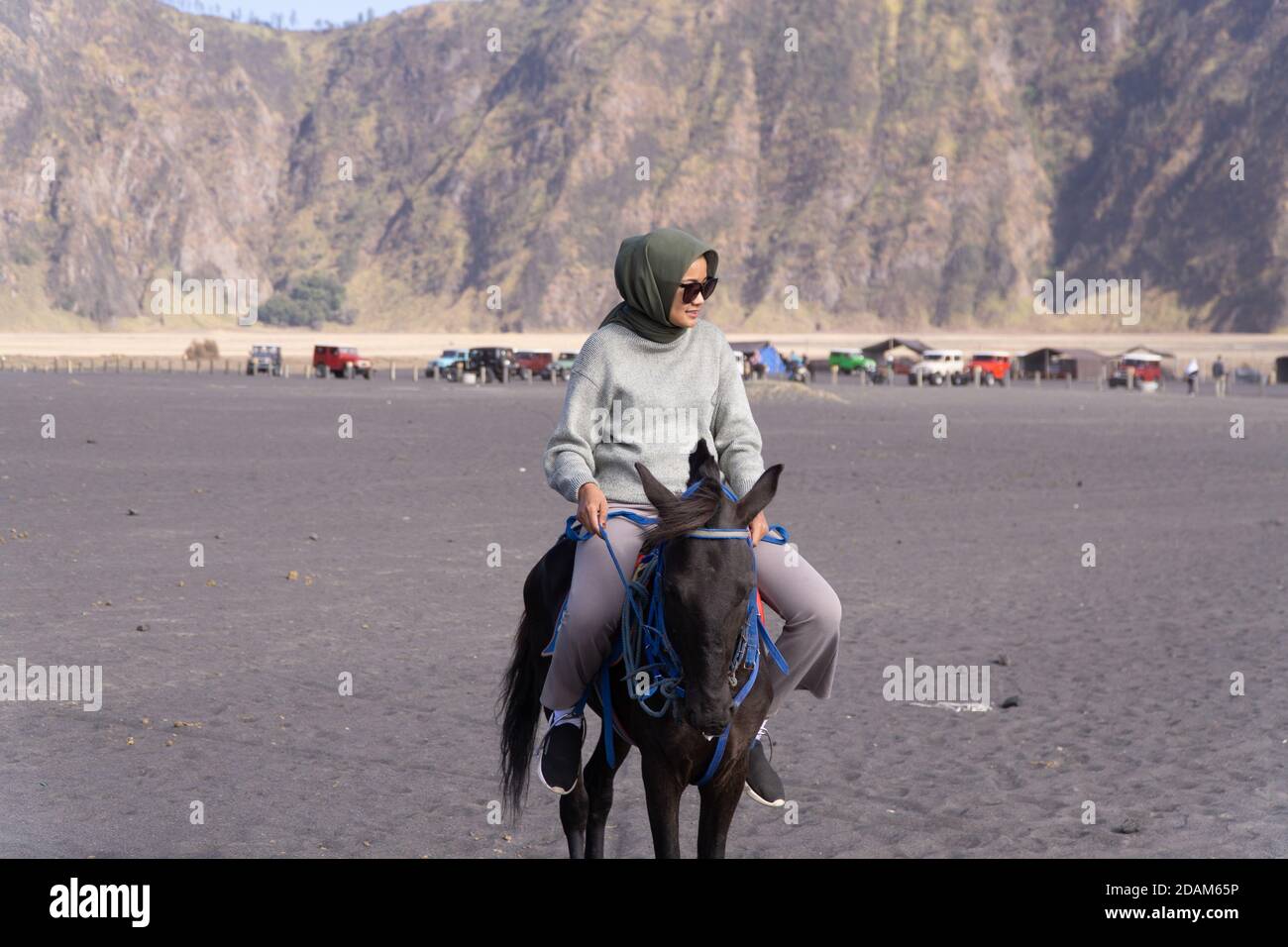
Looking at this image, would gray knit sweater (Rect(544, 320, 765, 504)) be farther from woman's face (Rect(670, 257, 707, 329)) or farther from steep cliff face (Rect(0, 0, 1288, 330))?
steep cliff face (Rect(0, 0, 1288, 330))

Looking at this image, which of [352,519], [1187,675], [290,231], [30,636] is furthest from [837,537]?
[290,231]

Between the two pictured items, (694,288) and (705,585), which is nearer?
(705,585)

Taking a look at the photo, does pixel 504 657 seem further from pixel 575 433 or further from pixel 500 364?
pixel 500 364

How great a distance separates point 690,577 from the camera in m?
4.49

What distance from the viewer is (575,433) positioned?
5.11 metres

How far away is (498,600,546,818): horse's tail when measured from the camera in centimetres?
599

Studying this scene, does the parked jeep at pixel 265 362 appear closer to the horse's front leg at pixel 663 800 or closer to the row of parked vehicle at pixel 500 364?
the row of parked vehicle at pixel 500 364

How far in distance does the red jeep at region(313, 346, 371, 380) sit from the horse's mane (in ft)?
243

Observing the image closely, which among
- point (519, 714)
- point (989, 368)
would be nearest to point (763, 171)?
point (989, 368)

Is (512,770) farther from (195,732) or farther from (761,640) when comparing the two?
(195,732)

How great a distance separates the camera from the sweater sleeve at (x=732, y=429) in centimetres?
516

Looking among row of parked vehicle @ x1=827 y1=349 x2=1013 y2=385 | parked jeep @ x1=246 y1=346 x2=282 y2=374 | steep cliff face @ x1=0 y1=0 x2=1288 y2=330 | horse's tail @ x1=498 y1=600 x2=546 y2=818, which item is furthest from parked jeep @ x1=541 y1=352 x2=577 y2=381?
steep cliff face @ x1=0 y1=0 x2=1288 y2=330

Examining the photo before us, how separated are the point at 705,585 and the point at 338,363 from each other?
245 feet

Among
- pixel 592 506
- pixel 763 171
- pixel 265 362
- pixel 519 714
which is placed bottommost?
pixel 265 362
